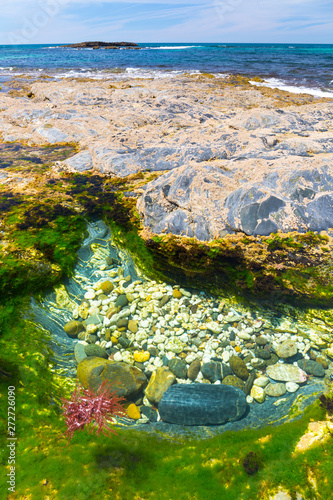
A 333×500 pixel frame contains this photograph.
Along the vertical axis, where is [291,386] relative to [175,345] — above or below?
below

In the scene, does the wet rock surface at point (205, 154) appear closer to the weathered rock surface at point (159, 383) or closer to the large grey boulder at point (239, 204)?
the large grey boulder at point (239, 204)

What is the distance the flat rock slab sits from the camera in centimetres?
318

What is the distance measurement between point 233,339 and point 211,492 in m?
1.95

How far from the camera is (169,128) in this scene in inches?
374

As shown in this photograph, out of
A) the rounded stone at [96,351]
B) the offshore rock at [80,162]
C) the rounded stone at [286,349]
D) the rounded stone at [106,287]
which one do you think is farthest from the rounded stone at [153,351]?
the offshore rock at [80,162]

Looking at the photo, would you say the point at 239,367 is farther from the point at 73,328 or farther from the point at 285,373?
the point at 73,328

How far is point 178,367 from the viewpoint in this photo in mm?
3736

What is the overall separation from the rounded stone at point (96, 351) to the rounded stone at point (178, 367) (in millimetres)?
1017

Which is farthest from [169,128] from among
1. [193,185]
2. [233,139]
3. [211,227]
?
[211,227]

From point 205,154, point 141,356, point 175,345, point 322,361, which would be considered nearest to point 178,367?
point 175,345

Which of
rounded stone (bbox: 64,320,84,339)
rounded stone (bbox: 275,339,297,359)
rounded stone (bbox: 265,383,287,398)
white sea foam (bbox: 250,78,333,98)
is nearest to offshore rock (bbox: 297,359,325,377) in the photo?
rounded stone (bbox: 275,339,297,359)

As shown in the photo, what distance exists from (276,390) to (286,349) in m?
0.62

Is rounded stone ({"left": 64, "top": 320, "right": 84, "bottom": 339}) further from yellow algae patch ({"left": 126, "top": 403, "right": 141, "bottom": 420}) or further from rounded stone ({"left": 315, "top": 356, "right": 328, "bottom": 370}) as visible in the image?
rounded stone ({"left": 315, "top": 356, "right": 328, "bottom": 370})

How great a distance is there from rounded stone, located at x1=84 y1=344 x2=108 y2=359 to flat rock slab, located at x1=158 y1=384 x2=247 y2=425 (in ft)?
3.65
